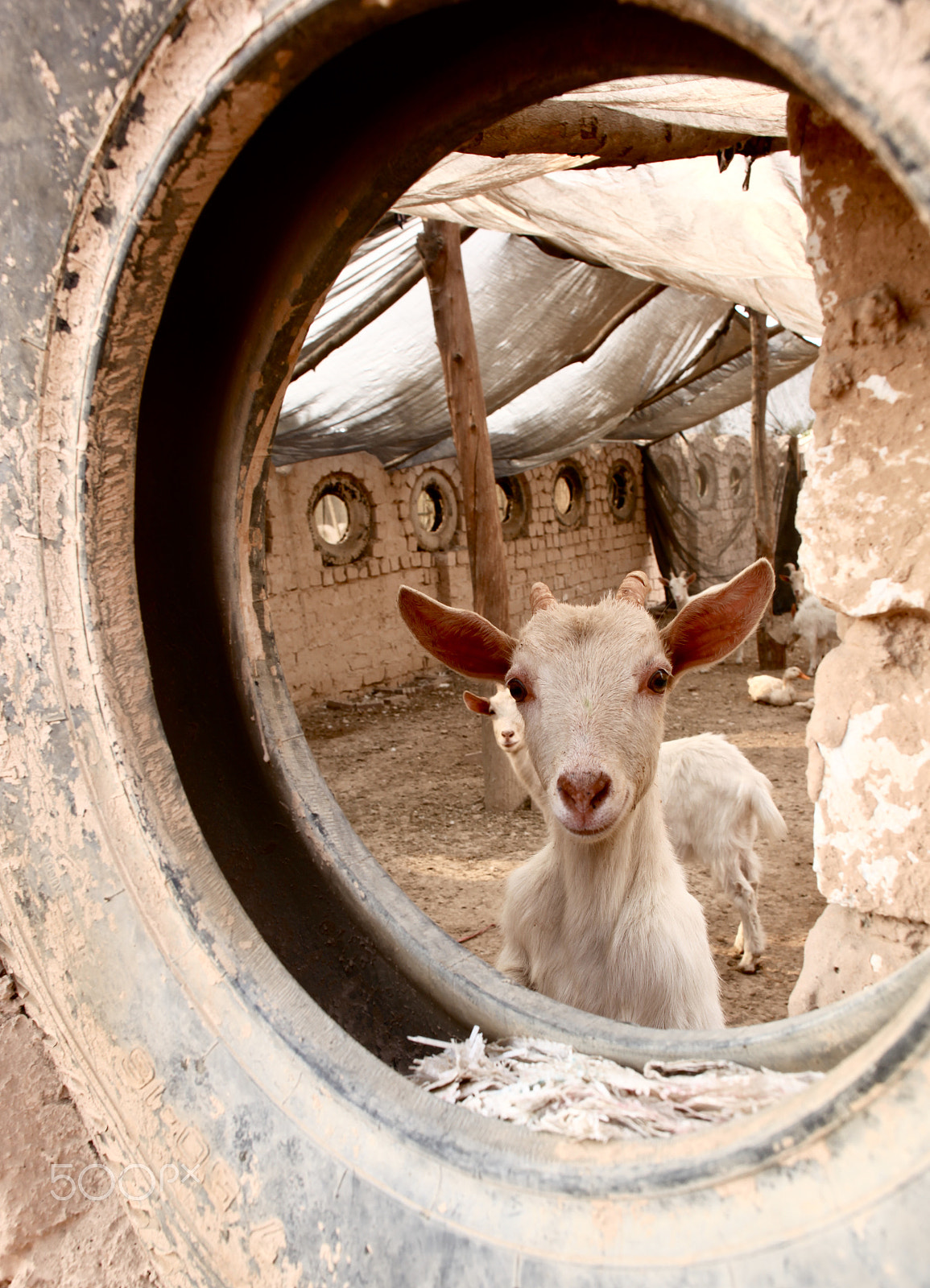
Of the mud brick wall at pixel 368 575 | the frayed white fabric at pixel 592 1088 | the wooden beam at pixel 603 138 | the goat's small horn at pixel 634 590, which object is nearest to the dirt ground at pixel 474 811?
the mud brick wall at pixel 368 575

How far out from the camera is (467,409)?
6.44m

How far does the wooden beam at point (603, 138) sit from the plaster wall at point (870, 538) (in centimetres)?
145


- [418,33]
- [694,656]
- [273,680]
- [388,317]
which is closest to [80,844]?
[273,680]

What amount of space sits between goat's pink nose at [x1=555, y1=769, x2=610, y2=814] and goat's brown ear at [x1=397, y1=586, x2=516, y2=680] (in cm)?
58

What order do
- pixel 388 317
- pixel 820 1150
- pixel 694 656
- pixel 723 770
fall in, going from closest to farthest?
pixel 820 1150 < pixel 694 656 < pixel 723 770 < pixel 388 317

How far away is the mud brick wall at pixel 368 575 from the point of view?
31.1 ft

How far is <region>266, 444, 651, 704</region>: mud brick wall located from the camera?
9.47m

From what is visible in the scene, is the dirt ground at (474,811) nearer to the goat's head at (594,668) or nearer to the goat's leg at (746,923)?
the goat's leg at (746,923)

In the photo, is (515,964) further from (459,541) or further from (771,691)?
(459,541)

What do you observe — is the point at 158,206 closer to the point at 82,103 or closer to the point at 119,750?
the point at 82,103

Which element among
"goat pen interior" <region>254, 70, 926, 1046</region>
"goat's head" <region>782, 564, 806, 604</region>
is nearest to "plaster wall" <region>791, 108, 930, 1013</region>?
"goat pen interior" <region>254, 70, 926, 1046</region>

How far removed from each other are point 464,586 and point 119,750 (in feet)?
34.2

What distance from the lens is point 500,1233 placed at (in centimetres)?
95

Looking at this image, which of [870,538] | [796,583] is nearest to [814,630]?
[796,583]
